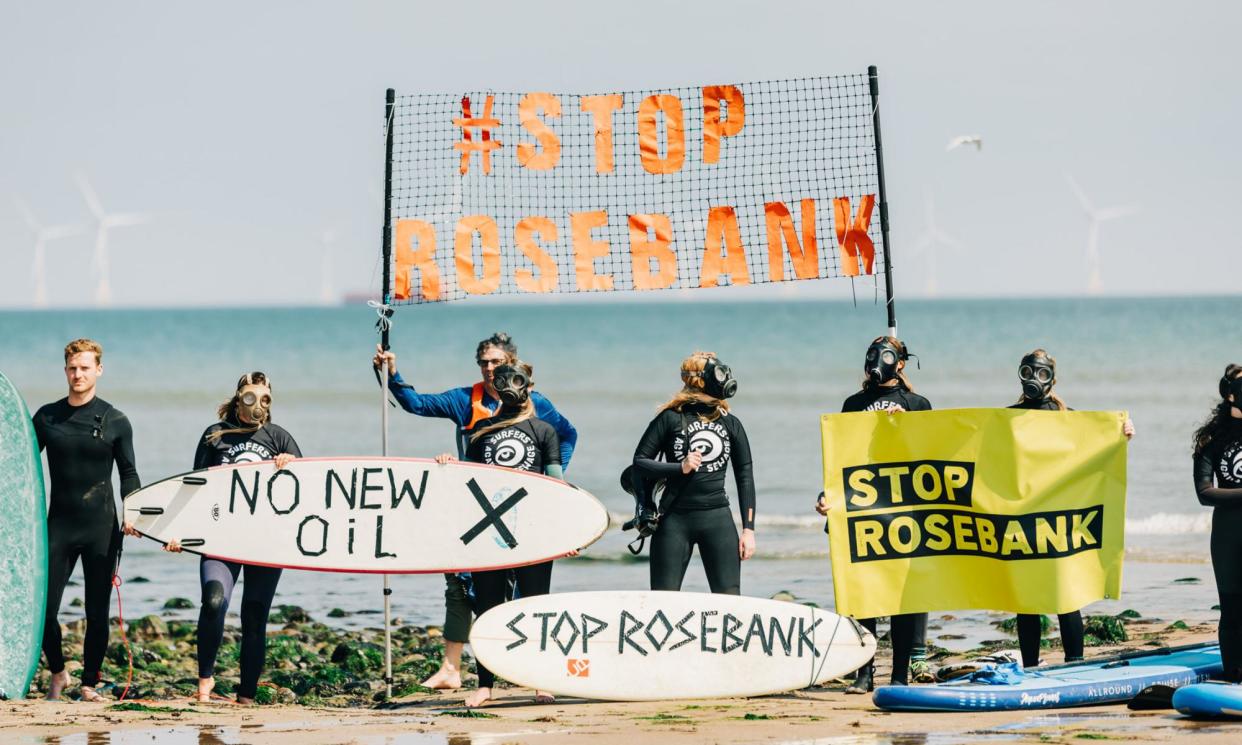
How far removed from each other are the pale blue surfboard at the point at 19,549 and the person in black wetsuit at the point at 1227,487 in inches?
247

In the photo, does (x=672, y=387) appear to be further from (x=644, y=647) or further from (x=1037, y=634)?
(x=644, y=647)

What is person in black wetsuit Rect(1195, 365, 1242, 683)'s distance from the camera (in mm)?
7738

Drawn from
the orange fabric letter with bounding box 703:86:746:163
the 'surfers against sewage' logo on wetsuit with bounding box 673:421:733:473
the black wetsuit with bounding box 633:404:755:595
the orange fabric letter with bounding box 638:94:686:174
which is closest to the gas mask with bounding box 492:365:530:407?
the black wetsuit with bounding box 633:404:755:595

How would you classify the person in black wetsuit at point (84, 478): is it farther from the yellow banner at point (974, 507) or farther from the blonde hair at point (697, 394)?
the yellow banner at point (974, 507)

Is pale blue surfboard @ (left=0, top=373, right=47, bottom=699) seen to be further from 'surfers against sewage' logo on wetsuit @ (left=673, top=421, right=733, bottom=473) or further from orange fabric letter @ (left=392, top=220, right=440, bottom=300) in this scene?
'surfers against sewage' logo on wetsuit @ (left=673, top=421, right=733, bottom=473)

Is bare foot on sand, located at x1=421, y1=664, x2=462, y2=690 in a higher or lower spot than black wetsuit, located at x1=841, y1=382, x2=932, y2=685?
lower

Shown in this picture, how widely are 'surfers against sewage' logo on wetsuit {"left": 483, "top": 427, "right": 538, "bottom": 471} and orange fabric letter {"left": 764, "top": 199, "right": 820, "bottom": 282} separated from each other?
1.93 metres

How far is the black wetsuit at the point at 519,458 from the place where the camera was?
8.70 meters

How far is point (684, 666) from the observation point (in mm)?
8445

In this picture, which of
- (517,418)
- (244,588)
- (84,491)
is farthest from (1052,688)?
(84,491)

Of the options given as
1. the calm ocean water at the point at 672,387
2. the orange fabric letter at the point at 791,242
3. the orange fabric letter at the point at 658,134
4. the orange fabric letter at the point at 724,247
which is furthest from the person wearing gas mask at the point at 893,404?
the calm ocean water at the point at 672,387

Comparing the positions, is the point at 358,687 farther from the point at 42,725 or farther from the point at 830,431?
the point at 830,431

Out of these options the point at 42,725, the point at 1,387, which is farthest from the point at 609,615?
the point at 1,387

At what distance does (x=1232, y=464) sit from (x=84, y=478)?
6.18 m
